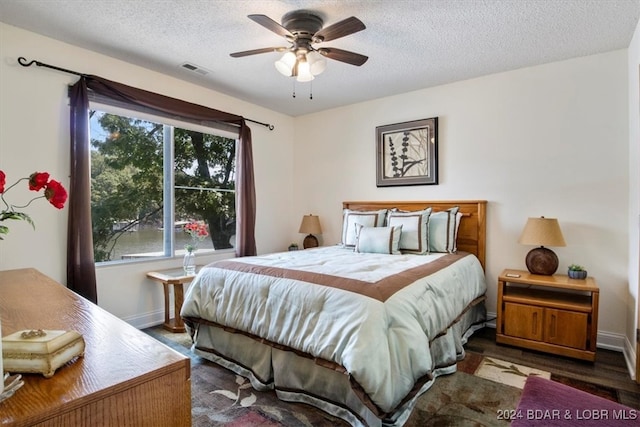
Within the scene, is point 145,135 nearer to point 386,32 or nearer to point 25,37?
point 25,37

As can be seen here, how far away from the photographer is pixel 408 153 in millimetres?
3943

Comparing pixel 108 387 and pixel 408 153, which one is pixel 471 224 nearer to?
pixel 408 153

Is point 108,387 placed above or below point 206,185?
below

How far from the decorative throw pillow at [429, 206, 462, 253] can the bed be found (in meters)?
0.10

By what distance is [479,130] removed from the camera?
3504mm

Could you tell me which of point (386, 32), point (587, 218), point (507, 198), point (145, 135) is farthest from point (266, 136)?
point (587, 218)

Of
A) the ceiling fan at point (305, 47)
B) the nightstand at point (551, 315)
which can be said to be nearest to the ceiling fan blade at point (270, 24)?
the ceiling fan at point (305, 47)

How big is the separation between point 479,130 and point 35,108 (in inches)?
157

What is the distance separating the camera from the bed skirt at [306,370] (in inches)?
70.5

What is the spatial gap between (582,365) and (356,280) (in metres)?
1.97

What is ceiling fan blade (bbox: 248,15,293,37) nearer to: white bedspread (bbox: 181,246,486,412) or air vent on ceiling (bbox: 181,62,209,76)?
air vent on ceiling (bbox: 181,62,209,76)

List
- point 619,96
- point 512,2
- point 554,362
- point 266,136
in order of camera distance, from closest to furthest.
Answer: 1. point 512,2
2. point 554,362
3. point 619,96
4. point 266,136

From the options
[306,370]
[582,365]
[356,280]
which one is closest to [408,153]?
[356,280]

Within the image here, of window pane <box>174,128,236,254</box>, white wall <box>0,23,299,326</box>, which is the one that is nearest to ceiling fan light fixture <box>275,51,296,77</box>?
white wall <box>0,23,299,326</box>
